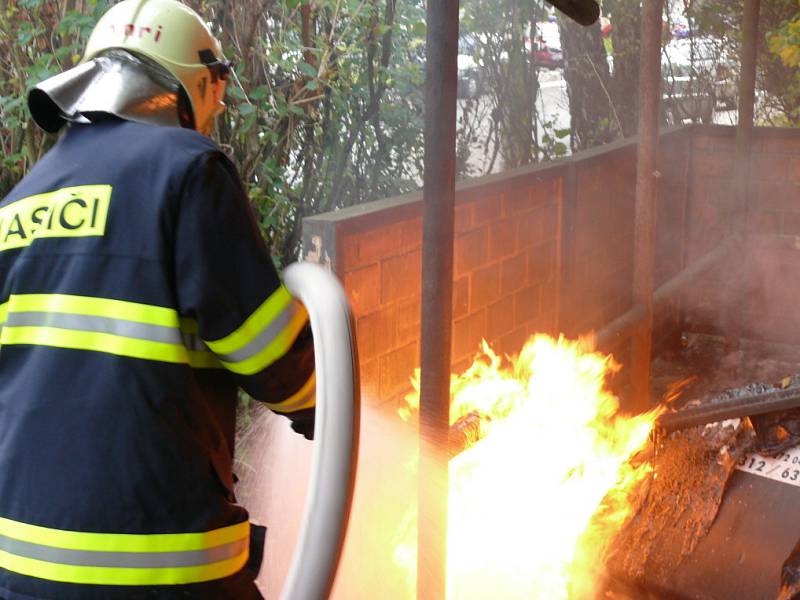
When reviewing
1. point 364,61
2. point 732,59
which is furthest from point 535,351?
point 732,59

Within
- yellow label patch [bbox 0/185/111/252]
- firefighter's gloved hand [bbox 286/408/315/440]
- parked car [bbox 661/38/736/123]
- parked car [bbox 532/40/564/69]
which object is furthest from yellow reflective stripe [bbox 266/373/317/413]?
parked car [bbox 661/38/736/123]

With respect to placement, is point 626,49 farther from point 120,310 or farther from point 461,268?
point 120,310

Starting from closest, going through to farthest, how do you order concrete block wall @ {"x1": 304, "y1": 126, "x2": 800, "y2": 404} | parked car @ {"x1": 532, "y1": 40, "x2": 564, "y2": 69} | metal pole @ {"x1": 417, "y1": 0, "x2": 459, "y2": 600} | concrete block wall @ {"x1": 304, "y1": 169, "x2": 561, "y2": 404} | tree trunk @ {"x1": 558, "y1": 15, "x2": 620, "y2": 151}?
metal pole @ {"x1": 417, "y1": 0, "x2": 459, "y2": 600}, concrete block wall @ {"x1": 304, "y1": 169, "x2": 561, "y2": 404}, concrete block wall @ {"x1": 304, "y1": 126, "x2": 800, "y2": 404}, parked car @ {"x1": 532, "y1": 40, "x2": 564, "y2": 69}, tree trunk @ {"x1": 558, "y1": 15, "x2": 620, "y2": 151}

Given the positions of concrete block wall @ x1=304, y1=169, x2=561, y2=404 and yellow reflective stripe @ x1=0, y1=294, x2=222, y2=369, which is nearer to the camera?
yellow reflective stripe @ x1=0, y1=294, x2=222, y2=369

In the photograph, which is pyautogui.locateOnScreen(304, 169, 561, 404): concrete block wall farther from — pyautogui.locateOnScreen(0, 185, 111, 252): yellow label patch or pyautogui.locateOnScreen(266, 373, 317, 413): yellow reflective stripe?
pyautogui.locateOnScreen(0, 185, 111, 252): yellow label patch

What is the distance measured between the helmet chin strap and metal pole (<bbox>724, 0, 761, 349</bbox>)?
4.81m

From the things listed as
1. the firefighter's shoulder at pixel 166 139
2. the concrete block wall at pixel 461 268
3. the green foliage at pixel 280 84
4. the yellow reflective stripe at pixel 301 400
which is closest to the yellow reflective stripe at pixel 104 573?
the yellow reflective stripe at pixel 301 400

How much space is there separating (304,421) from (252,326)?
34cm

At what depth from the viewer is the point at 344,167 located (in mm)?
5309

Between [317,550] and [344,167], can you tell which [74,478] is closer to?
[317,550]

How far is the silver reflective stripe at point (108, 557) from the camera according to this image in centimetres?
184

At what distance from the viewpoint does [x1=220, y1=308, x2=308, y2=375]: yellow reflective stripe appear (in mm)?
1928

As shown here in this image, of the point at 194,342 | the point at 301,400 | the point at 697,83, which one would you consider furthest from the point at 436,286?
the point at 697,83

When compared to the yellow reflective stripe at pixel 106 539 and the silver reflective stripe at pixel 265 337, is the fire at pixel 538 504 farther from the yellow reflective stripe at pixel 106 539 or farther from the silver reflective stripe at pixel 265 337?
the yellow reflective stripe at pixel 106 539
